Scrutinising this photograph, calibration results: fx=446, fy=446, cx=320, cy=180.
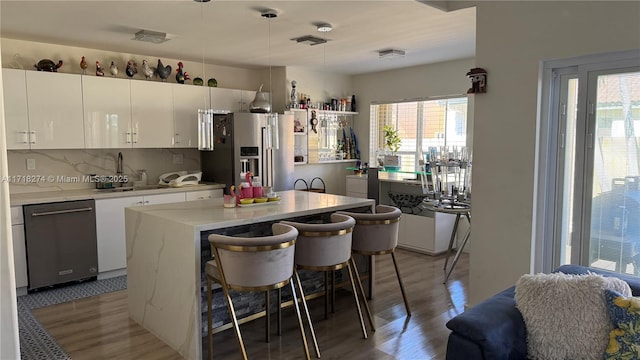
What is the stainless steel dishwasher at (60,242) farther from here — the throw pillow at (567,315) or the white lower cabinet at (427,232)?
the throw pillow at (567,315)

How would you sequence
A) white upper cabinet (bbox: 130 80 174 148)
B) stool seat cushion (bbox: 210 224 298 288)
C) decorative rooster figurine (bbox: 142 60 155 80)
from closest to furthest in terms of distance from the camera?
stool seat cushion (bbox: 210 224 298 288) → white upper cabinet (bbox: 130 80 174 148) → decorative rooster figurine (bbox: 142 60 155 80)

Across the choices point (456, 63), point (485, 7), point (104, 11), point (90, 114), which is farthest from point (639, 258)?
point (90, 114)

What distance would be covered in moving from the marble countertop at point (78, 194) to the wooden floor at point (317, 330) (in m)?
1.00

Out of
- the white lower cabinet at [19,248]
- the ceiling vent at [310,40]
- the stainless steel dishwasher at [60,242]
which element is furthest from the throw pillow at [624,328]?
the white lower cabinet at [19,248]

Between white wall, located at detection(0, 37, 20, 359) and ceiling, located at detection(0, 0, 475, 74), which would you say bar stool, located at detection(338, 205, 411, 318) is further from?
white wall, located at detection(0, 37, 20, 359)

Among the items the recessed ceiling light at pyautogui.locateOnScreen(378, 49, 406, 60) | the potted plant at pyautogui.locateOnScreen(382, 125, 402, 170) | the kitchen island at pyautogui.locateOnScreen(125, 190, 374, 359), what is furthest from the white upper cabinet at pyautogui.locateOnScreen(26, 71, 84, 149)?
the potted plant at pyautogui.locateOnScreen(382, 125, 402, 170)

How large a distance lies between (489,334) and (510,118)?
1907 mm

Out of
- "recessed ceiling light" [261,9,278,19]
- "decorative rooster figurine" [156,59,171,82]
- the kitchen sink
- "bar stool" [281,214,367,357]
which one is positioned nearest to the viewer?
"bar stool" [281,214,367,357]

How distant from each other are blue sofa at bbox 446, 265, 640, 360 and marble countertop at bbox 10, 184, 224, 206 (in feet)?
12.4

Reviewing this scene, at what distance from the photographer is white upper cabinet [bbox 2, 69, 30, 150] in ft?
13.6

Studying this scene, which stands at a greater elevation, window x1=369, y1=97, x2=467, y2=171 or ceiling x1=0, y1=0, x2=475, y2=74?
ceiling x1=0, y1=0, x2=475, y2=74

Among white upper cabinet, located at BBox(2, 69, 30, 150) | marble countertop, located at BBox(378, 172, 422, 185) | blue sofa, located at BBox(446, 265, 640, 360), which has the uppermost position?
white upper cabinet, located at BBox(2, 69, 30, 150)

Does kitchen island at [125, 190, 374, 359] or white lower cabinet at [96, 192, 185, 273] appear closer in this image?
kitchen island at [125, 190, 374, 359]

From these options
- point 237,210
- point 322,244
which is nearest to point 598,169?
point 322,244
